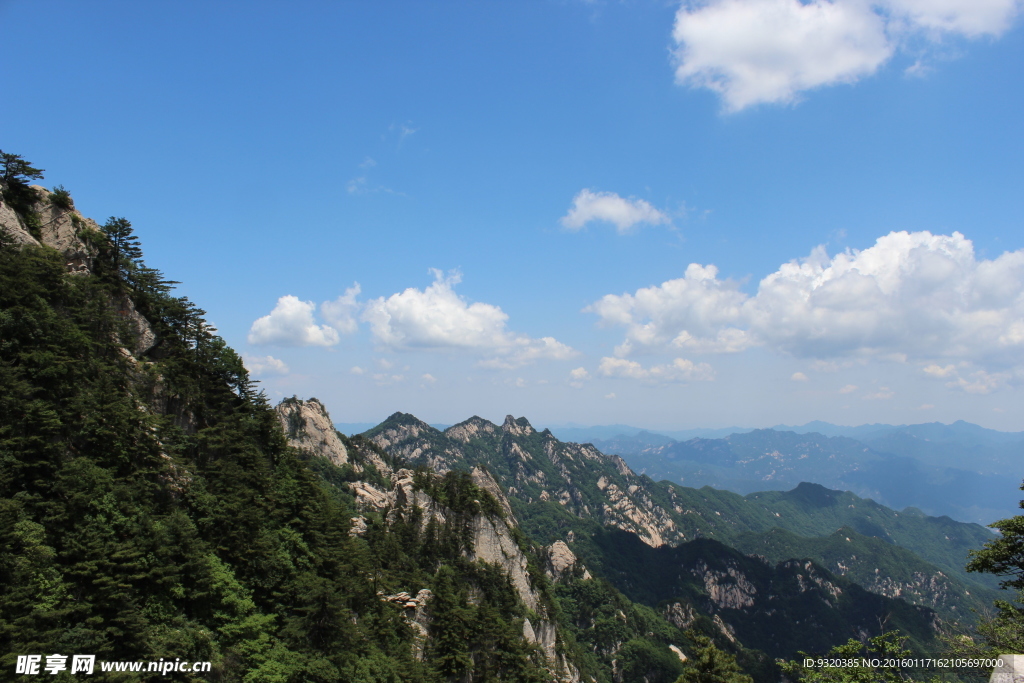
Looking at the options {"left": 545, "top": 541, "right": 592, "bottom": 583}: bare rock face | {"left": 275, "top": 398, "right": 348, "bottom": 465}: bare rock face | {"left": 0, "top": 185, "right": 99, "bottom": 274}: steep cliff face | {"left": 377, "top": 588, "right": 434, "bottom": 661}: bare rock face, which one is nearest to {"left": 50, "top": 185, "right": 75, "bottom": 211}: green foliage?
{"left": 0, "top": 185, "right": 99, "bottom": 274}: steep cliff face

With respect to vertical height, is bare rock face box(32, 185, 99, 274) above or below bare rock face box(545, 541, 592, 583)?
above

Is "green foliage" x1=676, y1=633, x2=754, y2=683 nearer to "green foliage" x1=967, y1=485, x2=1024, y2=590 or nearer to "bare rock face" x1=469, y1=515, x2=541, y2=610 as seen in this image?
"green foliage" x1=967, y1=485, x2=1024, y2=590

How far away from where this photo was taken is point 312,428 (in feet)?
398

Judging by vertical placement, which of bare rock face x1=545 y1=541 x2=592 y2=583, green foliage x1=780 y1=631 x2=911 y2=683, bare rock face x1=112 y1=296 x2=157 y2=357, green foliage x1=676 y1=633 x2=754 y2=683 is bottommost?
bare rock face x1=545 y1=541 x2=592 y2=583

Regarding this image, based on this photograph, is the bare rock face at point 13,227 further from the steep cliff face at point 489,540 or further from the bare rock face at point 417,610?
the steep cliff face at point 489,540

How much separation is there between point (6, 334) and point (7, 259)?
685 centimetres

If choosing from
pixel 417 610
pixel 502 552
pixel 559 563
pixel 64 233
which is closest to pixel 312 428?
pixel 502 552

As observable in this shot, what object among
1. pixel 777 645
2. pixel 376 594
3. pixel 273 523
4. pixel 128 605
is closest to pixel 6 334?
pixel 128 605

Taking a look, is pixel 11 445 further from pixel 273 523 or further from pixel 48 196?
pixel 48 196

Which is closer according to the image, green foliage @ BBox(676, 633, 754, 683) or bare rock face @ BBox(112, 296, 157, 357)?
green foliage @ BBox(676, 633, 754, 683)

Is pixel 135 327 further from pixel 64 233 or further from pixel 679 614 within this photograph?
pixel 679 614

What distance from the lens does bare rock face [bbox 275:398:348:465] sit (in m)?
117

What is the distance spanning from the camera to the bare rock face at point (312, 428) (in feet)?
384

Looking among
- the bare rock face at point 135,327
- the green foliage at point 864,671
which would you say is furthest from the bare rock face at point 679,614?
the bare rock face at point 135,327
